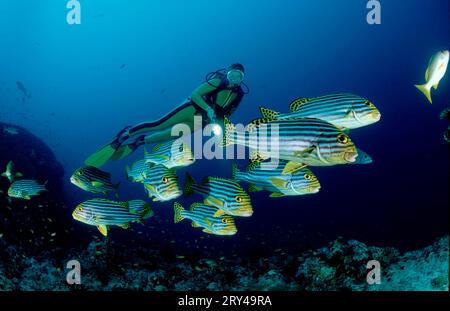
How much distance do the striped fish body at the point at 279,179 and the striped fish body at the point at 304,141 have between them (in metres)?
0.87

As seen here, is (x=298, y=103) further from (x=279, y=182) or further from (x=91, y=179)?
(x=91, y=179)

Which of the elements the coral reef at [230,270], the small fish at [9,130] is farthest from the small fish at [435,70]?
the small fish at [9,130]

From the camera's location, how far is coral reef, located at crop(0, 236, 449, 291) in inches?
204

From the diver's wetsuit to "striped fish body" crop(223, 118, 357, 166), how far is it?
4174mm

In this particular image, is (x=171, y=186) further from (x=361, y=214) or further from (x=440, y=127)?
(x=440, y=127)

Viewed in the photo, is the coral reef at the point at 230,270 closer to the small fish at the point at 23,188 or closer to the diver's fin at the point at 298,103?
the small fish at the point at 23,188

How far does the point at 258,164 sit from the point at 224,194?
2.14 ft

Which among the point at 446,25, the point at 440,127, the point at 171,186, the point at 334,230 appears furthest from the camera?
the point at 446,25

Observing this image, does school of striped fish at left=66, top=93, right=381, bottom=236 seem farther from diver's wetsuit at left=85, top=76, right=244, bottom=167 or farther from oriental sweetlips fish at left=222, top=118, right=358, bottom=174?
diver's wetsuit at left=85, top=76, right=244, bottom=167

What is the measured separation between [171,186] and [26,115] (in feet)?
335

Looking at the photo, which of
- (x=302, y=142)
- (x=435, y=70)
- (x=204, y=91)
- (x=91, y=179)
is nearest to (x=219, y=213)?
(x=302, y=142)
